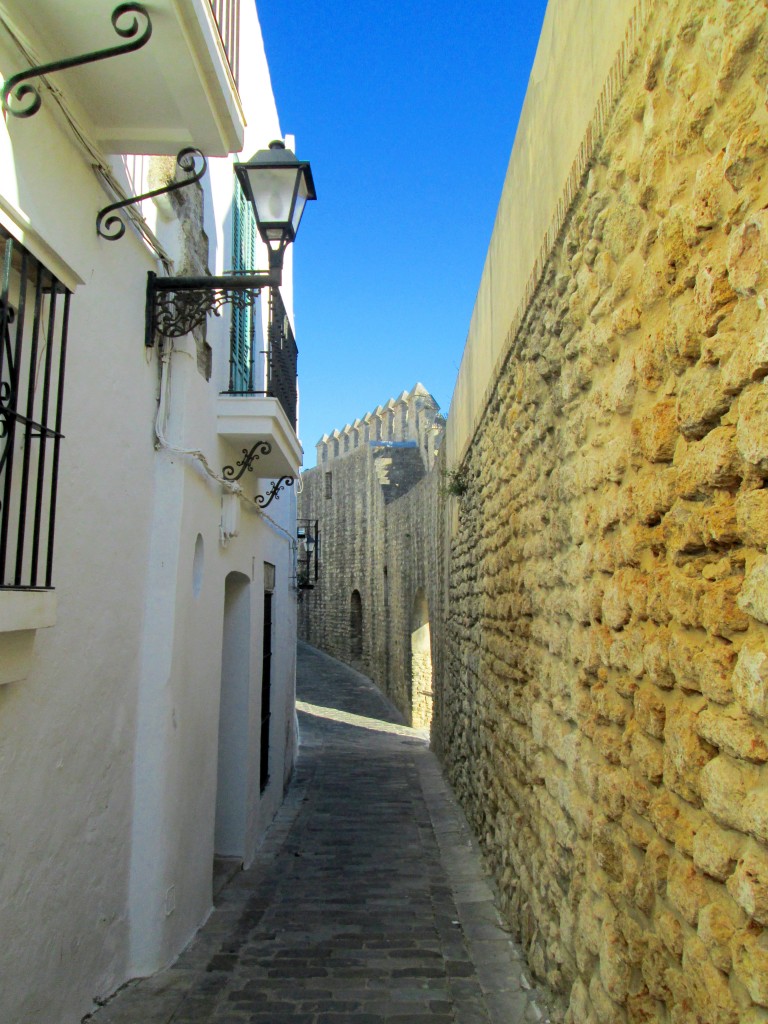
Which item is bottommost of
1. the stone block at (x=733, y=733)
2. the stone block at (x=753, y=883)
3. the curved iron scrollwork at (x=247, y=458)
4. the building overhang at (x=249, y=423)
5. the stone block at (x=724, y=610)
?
the stone block at (x=753, y=883)

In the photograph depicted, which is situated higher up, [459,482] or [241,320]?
[241,320]

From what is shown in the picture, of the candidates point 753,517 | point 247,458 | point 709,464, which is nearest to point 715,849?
point 753,517

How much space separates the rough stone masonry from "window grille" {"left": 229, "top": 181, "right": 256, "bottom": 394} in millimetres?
2748

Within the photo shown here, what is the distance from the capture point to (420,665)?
1659 cm

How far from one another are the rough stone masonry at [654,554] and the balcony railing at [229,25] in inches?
73.3

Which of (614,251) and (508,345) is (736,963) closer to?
(614,251)

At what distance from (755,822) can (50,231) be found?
3.00m

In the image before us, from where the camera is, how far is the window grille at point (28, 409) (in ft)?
8.93

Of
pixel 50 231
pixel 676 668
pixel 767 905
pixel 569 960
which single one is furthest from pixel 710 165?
pixel 569 960

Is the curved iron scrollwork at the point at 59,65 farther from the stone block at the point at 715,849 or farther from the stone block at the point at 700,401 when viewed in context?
the stone block at the point at 715,849

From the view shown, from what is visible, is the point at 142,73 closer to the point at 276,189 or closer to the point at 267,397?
the point at 276,189

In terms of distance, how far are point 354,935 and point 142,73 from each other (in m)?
4.73

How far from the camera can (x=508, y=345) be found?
5203 millimetres

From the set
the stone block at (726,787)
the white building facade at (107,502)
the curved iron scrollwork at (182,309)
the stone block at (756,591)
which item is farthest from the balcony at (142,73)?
the stone block at (726,787)
